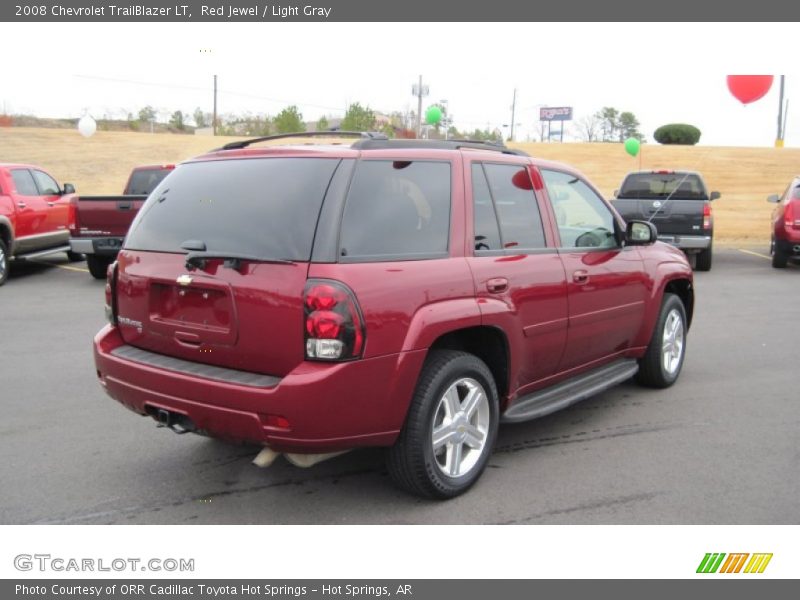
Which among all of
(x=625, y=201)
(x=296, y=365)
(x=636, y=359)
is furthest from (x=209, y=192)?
(x=625, y=201)

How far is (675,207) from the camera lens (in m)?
13.0

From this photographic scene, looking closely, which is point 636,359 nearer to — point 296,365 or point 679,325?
point 679,325

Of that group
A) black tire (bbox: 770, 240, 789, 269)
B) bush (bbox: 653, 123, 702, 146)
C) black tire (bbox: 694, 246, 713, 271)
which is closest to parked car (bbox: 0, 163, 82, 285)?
black tire (bbox: 694, 246, 713, 271)

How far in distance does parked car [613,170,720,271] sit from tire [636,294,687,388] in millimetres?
6786

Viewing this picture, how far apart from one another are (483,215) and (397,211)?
0.66 metres

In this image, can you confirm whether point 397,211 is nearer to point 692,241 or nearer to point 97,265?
point 97,265

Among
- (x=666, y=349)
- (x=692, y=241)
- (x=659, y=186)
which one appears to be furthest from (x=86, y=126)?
(x=666, y=349)

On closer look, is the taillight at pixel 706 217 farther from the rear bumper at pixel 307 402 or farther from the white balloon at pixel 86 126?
the white balloon at pixel 86 126

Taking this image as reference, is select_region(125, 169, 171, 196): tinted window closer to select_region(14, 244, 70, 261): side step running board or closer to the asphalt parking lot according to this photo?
select_region(14, 244, 70, 261): side step running board

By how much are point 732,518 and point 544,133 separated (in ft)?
292

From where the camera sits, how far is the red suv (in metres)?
3.27

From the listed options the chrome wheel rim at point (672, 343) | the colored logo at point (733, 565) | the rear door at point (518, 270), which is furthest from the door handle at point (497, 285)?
the chrome wheel rim at point (672, 343)

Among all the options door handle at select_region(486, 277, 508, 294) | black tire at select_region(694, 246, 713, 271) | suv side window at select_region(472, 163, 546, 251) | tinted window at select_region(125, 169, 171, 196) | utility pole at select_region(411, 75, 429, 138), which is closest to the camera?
door handle at select_region(486, 277, 508, 294)

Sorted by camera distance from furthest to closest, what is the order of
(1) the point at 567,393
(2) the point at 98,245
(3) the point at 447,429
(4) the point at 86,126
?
(4) the point at 86,126 → (2) the point at 98,245 → (1) the point at 567,393 → (3) the point at 447,429
